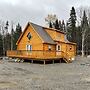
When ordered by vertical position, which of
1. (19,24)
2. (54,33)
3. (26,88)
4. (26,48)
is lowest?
(26,88)

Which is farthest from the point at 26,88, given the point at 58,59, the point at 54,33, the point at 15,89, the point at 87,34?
the point at 87,34

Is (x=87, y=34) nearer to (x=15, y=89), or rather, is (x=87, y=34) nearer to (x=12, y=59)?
(x=12, y=59)

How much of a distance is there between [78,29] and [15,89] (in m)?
65.4

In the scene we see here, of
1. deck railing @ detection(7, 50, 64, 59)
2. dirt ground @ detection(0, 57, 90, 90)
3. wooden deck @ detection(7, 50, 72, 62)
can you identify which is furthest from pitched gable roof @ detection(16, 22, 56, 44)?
dirt ground @ detection(0, 57, 90, 90)

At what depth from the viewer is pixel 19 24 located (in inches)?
3595

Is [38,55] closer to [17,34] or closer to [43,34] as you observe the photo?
[43,34]

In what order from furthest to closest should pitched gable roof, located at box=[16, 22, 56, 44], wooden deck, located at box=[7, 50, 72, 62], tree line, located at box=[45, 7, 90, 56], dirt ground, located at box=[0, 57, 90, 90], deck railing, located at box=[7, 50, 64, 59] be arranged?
tree line, located at box=[45, 7, 90, 56] < pitched gable roof, located at box=[16, 22, 56, 44] < deck railing, located at box=[7, 50, 64, 59] < wooden deck, located at box=[7, 50, 72, 62] < dirt ground, located at box=[0, 57, 90, 90]

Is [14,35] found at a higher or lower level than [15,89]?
higher

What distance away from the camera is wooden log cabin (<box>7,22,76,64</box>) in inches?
1494

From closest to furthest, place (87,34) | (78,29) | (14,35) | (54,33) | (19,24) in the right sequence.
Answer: (54,33) < (87,34) < (78,29) < (14,35) < (19,24)

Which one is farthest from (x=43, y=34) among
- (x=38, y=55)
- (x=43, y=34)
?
(x=38, y=55)

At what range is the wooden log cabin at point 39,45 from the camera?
124ft

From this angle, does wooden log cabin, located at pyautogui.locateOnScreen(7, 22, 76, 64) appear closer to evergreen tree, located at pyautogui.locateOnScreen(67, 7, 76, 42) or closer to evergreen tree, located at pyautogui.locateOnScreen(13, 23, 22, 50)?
evergreen tree, located at pyautogui.locateOnScreen(67, 7, 76, 42)

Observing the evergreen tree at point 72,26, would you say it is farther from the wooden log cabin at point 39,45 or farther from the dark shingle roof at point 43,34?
the dark shingle roof at point 43,34
